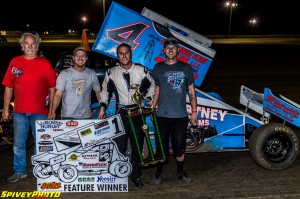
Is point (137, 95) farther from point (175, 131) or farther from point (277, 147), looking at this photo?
point (277, 147)

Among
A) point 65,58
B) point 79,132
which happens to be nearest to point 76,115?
point 79,132

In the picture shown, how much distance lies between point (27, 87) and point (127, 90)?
46.7 inches

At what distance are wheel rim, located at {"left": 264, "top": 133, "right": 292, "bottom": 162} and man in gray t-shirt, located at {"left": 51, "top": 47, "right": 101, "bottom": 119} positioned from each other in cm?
249

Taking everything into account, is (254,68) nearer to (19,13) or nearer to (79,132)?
(79,132)

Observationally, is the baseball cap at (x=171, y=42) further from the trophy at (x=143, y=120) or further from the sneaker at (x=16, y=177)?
the sneaker at (x=16, y=177)

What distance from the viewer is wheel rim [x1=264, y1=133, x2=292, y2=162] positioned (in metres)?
5.07

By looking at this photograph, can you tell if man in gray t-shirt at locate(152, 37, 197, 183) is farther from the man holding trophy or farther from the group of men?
the man holding trophy

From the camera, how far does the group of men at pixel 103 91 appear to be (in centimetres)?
441

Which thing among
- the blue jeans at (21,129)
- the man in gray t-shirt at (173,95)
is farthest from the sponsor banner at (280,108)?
the blue jeans at (21,129)

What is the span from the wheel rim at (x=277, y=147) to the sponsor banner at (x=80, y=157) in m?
1.96

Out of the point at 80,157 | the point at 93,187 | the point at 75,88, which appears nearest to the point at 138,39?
the point at 75,88

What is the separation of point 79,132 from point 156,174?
1163 millimetres

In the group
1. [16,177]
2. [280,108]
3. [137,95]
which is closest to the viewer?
[137,95]

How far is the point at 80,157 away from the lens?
4426mm
